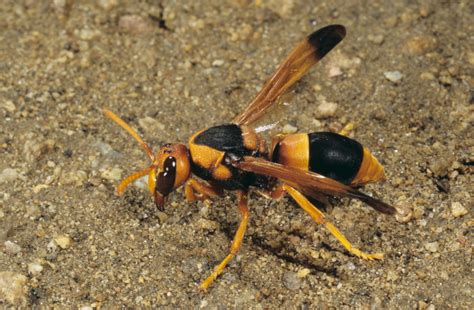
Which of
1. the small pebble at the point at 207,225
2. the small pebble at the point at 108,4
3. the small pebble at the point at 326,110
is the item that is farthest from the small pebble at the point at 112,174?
the small pebble at the point at 108,4

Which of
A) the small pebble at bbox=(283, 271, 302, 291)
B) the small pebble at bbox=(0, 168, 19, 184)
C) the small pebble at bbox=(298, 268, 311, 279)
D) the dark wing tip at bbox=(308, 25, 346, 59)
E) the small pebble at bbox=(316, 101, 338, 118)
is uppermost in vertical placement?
the dark wing tip at bbox=(308, 25, 346, 59)

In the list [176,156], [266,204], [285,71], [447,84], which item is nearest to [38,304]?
[176,156]

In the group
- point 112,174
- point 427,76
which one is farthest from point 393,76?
point 112,174

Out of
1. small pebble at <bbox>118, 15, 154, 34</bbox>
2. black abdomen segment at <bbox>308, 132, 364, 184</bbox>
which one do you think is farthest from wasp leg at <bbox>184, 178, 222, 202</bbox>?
small pebble at <bbox>118, 15, 154, 34</bbox>

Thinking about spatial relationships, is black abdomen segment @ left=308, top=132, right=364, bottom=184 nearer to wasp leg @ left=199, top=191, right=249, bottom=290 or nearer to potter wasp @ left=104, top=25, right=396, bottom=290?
potter wasp @ left=104, top=25, right=396, bottom=290

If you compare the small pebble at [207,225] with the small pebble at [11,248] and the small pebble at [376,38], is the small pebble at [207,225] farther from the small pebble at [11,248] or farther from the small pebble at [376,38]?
the small pebble at [376,38]

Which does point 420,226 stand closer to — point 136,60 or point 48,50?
point 136,60
